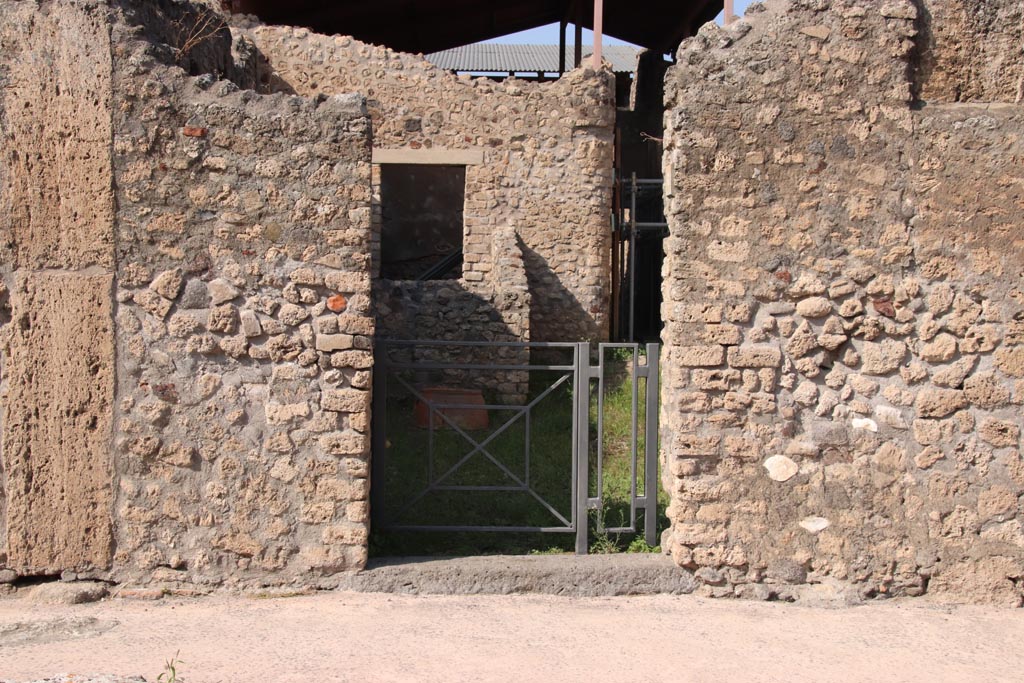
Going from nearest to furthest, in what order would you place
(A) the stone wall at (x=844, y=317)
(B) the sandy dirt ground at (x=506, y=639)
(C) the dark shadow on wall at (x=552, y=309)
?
(B) the sandy dirt ground at (x=506, y=639) → (A) the stone wall at (x=844, y=317) → (C) the dark shadow on wall at (x=552, y=309)

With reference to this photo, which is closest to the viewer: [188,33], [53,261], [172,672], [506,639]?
[172,672]

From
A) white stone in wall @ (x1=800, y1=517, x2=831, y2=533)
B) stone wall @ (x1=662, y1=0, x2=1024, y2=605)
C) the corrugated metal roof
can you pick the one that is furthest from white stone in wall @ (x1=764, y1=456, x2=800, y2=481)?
the corrugated metal roof

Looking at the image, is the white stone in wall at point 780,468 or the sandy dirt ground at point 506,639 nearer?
the sandy dirt ground at point 506,639

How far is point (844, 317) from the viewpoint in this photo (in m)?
4.41

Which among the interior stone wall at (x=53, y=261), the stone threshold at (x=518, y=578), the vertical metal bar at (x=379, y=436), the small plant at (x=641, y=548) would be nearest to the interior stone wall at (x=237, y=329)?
the interior stone wall at (x=53, y=261)

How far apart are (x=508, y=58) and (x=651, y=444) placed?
22.6m

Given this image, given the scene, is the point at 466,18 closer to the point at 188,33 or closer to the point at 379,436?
the point at 188,33

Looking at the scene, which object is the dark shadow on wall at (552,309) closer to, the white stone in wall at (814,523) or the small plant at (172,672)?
the white stone in wall at (814,523)

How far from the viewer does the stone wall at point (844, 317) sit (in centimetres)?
438

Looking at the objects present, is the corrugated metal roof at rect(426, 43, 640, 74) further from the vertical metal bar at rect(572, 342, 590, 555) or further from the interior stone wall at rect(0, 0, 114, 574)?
the interior stone wall at rect(0, 0, 114, 574)

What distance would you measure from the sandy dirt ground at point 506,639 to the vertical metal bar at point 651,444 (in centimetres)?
58

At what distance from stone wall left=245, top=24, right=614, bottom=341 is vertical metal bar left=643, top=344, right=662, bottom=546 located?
556 centimetres

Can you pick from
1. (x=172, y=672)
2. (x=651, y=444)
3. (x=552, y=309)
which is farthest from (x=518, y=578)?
(x=552, y=309)

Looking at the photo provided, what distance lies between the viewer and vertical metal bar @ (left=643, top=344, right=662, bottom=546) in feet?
16.0
